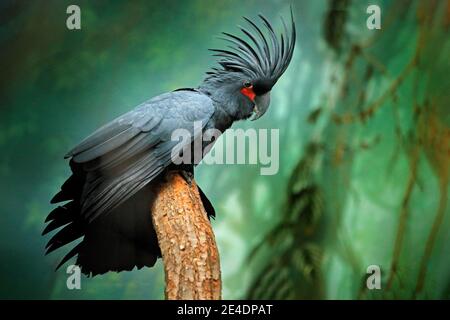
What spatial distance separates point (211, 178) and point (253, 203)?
8.9 inches

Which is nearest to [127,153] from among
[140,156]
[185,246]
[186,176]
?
[140,156]

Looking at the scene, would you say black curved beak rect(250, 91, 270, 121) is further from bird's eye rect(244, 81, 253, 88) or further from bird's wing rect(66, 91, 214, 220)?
bird's wing rect(66, 91, 214, 220)

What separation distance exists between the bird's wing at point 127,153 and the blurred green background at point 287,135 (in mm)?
372

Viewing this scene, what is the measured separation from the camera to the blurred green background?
7.18 feet

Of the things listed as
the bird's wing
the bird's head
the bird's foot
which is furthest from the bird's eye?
the bird's foot

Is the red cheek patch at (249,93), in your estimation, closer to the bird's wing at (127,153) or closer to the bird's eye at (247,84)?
the bird's eye at (247,84)

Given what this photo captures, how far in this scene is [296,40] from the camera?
227 centimetres

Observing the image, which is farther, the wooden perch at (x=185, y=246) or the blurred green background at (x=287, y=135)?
the blurred green background at (x=287, y=135)

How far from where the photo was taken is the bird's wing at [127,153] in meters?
1.80

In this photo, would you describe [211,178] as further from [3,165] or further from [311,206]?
[3,165]

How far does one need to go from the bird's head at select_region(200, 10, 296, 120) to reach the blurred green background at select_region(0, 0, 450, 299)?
7.4 inches

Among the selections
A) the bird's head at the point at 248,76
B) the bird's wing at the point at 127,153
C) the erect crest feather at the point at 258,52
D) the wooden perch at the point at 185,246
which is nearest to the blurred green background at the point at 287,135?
the erect crest feather at the point at 258,52

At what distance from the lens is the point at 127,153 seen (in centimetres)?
183

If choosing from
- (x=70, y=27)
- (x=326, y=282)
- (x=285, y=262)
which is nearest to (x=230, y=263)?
(x=285, y=262)
